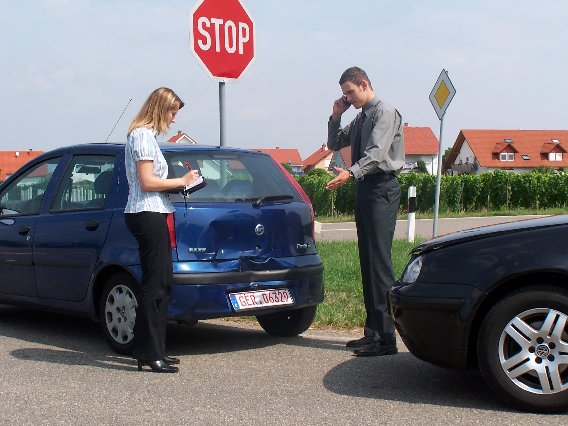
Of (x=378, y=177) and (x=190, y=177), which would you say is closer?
(x=190, y=177)

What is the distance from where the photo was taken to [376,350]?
245 inches

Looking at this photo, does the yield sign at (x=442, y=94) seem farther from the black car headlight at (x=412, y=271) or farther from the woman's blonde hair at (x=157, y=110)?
the black car headlight at (x=412, y=271)

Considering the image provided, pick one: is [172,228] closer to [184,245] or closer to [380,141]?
[184,245]

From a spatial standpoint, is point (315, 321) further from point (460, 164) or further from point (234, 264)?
point (460, 164)

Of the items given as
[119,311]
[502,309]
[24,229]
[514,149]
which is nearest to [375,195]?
[502,309]

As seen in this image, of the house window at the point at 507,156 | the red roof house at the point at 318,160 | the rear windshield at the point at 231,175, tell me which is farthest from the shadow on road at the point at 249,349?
the red roof house at the point at 318,160

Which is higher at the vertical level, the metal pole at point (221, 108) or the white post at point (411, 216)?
the metal pole at point (221, 108)

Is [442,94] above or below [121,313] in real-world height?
above

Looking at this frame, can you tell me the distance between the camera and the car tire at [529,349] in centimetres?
450

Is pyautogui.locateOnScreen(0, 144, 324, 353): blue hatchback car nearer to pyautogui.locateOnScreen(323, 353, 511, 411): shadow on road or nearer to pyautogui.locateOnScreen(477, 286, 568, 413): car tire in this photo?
pyautogui.locateOnScreen(323, 353, 511, 411): shadow on road

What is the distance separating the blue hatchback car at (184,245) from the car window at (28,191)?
0.02 m

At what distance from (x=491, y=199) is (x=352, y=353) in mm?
32501

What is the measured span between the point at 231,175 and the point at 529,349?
9.05 feet

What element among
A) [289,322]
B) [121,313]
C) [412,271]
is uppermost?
[412,271]
